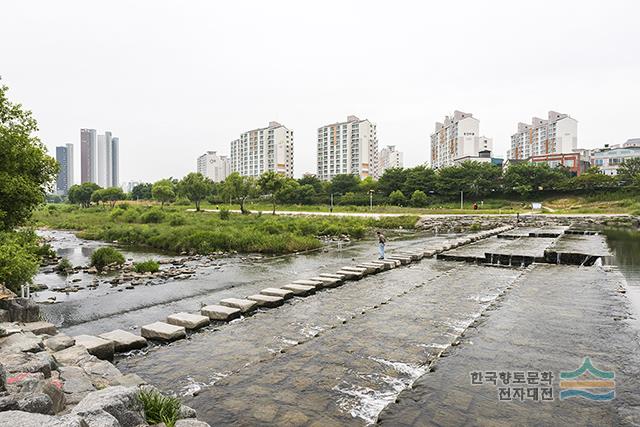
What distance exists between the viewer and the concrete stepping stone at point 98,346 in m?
7.62

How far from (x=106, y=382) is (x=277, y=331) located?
386cm

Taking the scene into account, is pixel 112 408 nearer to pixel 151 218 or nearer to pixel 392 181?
pixel 151 218

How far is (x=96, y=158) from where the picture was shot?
565 feet

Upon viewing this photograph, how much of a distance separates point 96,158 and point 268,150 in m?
83.8

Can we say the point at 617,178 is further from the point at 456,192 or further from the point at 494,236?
the point at 494,236

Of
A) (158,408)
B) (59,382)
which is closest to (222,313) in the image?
(59,382)

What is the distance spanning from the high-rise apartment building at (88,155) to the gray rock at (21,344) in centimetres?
18421

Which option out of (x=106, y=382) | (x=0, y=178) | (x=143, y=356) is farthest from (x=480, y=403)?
(x=0, y=178)

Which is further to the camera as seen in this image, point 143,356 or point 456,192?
point 456,192

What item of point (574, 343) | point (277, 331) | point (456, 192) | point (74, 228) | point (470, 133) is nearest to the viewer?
point (574, 343)

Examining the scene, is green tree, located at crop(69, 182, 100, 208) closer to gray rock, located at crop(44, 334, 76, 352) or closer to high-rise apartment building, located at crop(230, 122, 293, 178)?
high-rise apartment building, located at crop(230, 122, 293, 178)

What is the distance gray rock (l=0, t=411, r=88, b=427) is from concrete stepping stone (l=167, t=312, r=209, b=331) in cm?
551

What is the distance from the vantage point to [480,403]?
19.6 ft

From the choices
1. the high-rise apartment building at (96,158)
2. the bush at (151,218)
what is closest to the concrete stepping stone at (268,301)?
the bush at (151,218)
